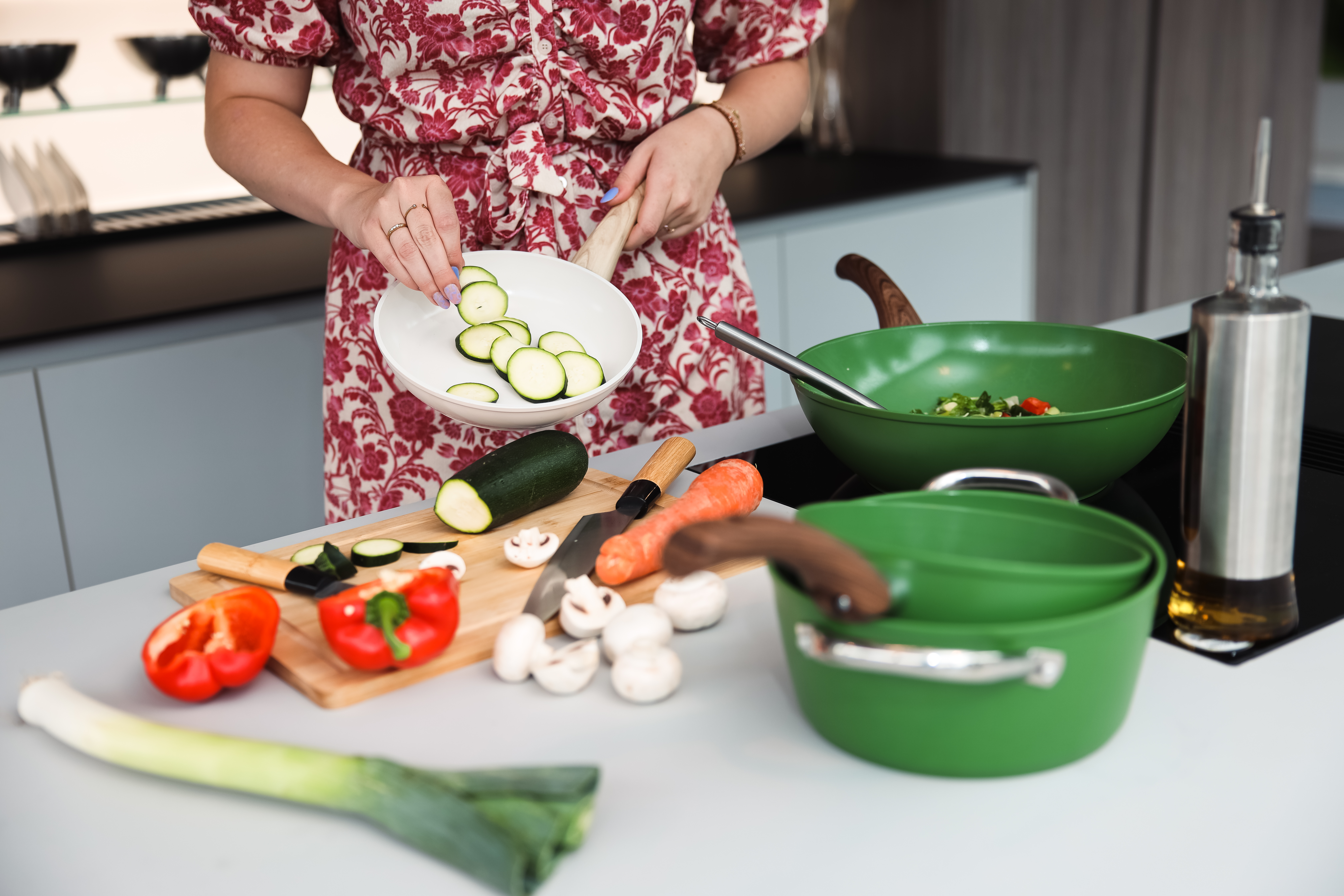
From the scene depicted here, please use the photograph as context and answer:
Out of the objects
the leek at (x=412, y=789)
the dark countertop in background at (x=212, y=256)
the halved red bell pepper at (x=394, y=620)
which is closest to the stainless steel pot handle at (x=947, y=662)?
the leek at (x=412, y=789)

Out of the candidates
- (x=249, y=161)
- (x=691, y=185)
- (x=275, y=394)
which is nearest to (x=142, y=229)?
(x=275, y=394)

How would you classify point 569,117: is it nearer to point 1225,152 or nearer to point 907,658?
point 907,658

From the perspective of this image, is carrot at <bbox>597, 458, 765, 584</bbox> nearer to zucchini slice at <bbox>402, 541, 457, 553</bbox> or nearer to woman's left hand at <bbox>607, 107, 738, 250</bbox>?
zucchini slice at <bbox>402, 541, 457, 553</bbox>

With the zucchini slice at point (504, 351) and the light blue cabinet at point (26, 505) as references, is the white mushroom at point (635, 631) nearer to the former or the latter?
the zucchini slice at point (504, 351)

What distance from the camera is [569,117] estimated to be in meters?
1.31

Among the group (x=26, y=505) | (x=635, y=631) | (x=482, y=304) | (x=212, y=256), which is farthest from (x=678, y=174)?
(x=212, y=256)

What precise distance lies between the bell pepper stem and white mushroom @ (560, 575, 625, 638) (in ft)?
0.34

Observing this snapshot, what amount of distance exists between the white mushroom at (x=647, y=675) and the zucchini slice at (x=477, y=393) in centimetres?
34

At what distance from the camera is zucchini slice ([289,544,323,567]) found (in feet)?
2.91

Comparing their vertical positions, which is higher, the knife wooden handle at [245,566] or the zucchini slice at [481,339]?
the zucchini slice at [481,339]

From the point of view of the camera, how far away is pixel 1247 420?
659 mm

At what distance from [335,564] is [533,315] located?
0.35m

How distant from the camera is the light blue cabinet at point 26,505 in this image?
1730 mm

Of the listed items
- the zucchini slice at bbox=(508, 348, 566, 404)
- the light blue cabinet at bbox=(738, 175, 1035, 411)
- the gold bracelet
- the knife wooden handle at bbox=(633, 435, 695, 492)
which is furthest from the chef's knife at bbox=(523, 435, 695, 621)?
the light blue cabinet at bbox=(738, 175, 1035, 411)
